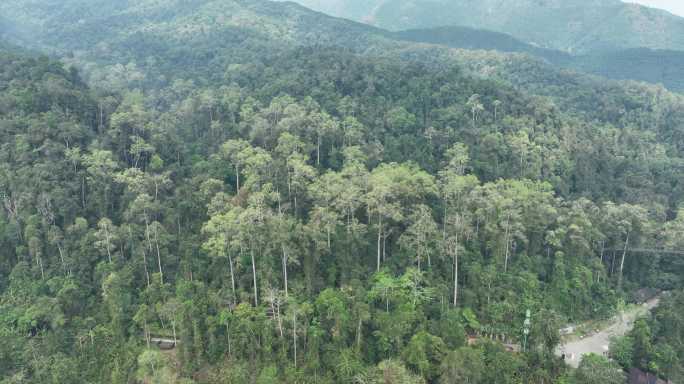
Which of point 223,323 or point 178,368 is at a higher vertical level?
point 223,323

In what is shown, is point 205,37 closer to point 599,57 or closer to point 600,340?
point 600,340

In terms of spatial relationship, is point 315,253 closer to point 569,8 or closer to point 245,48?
point 245,48

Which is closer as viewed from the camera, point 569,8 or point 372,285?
point 372,285

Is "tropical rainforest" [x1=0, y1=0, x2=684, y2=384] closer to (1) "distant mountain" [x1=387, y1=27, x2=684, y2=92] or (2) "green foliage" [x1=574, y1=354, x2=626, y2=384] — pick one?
(2) "green foliage" [x1=574, y1=354, x2=626, y2=384]

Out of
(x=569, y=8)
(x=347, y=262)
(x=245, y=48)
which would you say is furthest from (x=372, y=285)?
(x=569, y=8)

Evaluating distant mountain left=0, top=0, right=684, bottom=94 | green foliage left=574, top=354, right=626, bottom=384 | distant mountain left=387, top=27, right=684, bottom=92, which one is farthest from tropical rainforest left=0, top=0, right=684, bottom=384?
distant mountain left=387, top=27, right=684, bottom=92

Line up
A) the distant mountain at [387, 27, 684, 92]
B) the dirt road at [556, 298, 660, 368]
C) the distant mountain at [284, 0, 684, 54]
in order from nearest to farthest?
the dirt road at [556, 298, 660, 368] < the distant mountain at [387, 27, 684, 92] < the distant mountain at [284, 0, 684, 54]

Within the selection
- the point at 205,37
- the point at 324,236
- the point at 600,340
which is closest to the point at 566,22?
the point at 205,37

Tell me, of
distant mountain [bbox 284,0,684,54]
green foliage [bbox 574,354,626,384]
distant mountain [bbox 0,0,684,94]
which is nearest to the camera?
green foliage [bbox 574,354,626,384]
